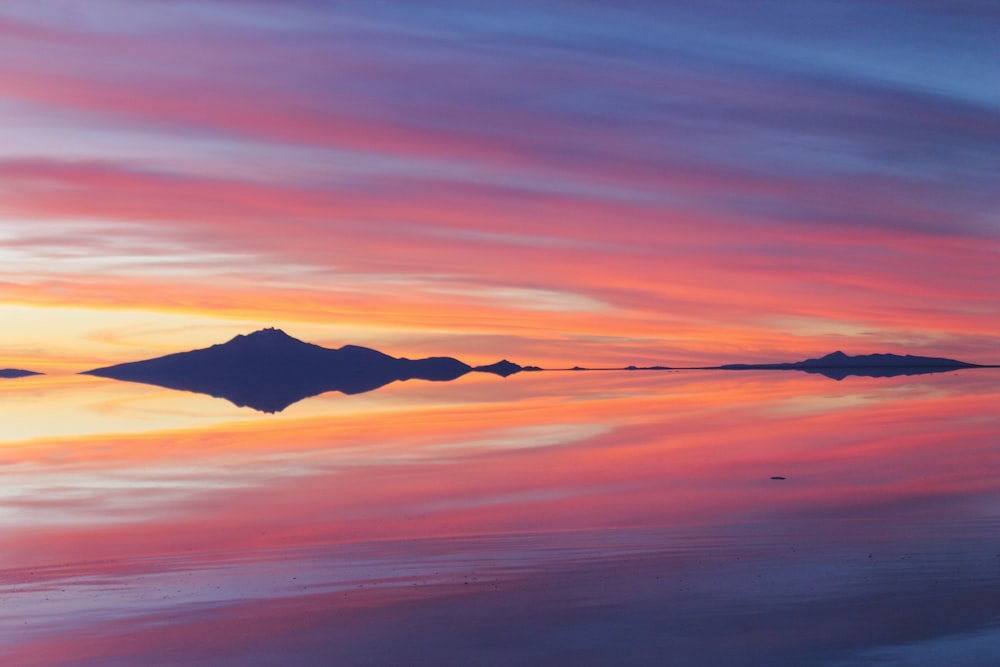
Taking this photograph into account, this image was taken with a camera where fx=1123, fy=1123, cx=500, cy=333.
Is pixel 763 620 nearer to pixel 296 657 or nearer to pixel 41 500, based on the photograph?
pixel 296 657

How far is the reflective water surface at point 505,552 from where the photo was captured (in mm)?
11828

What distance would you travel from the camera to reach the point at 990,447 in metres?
32.3

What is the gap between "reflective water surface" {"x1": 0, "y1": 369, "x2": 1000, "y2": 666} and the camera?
11.8 metres

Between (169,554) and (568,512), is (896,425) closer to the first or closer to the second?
(568,512)

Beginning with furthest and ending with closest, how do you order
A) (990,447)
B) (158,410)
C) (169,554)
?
(158,410), (990,447), (169,554)

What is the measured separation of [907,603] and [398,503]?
456 inches

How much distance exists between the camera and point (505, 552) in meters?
16.7

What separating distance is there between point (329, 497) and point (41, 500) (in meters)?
5.95

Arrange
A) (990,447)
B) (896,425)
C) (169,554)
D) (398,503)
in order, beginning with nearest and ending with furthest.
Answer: (169,554), (398,503), (990,447), (896,425)

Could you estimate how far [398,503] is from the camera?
22.4 meters

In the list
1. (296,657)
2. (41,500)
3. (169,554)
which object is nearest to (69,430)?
(41,500)

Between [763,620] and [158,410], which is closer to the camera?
[763,620]

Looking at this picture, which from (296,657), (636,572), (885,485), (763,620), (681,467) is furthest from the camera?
(681,467)

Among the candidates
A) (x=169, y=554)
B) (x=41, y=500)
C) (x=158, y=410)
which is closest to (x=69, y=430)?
(x=158, y=410)
